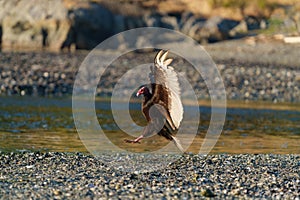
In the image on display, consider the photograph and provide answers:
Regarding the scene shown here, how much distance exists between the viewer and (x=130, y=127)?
1836 centimetres

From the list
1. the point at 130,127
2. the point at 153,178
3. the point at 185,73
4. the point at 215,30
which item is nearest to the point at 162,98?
the point at 153,178

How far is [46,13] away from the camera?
116ft

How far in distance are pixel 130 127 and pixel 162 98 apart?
6976mm

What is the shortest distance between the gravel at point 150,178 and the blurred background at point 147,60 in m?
2.01

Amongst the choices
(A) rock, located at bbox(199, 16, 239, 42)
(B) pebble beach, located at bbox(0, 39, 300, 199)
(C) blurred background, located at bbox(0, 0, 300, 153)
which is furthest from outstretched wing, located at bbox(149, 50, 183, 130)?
(A) rock, located at bbox(199, 16, 239, 42)

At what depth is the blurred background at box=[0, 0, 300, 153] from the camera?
55.8 feet

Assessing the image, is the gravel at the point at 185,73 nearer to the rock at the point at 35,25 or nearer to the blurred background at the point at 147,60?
the blurred background at the point at 147,60

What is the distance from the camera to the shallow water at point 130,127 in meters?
15.0

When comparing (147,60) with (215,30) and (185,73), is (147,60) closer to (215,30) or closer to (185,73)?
(185,73)

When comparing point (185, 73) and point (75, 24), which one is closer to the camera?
point (185, 73)

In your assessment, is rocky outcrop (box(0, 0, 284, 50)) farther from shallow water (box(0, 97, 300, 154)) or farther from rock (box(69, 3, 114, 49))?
shallow water (box(0, 97, 300, 154))

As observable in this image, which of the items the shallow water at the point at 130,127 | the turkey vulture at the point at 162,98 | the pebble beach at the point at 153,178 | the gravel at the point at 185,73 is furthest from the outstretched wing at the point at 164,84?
the gravel at the point at 185,73

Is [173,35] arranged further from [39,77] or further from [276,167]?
[276,167]

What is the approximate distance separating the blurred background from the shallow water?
25 millimetres
